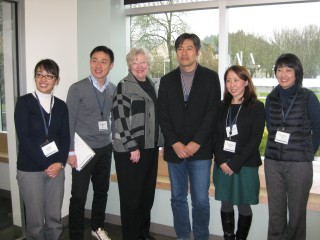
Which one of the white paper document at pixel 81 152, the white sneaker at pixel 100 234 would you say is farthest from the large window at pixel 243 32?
the white sneaker at pixel 100 234

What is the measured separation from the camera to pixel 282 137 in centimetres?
211

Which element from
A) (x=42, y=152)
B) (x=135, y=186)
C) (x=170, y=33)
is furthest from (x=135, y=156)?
(x=170, y=33)

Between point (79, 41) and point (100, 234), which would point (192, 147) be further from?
point (79, 41)

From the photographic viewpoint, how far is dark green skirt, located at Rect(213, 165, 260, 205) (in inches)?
86.7

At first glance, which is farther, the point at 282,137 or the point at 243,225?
the point at 243,225

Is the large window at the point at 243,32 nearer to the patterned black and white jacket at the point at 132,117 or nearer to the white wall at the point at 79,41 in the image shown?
the white wall at the point at 79,41

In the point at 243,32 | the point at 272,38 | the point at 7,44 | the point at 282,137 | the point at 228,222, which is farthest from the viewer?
the point at 243,32

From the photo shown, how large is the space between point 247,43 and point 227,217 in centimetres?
172

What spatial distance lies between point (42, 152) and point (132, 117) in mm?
695

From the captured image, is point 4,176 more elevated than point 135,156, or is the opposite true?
point 135,156

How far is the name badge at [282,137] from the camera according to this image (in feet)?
6.86

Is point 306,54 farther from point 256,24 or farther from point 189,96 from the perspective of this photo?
point 189,96

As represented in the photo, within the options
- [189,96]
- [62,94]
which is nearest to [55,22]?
[62,94]

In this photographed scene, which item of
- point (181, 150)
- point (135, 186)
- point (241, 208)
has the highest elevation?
point (181, 150)
